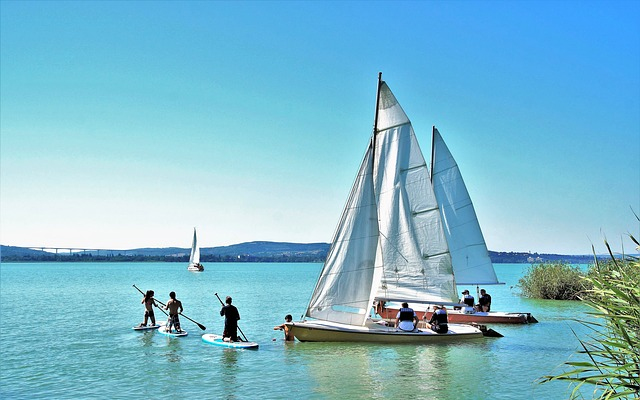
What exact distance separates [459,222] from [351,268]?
1028cm

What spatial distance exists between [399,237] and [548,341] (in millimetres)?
8080

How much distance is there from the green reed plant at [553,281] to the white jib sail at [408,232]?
24.2m

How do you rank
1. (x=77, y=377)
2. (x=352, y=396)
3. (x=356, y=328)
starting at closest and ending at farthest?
(x=352, y=396), (x=77, y=377), (x=356, y=328)

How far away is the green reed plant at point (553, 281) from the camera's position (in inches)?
1804

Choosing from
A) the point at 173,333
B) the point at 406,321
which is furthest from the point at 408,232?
the point at 173,333

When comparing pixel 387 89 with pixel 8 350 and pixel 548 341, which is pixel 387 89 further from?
pixel 8 350

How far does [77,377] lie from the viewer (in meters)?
19.4

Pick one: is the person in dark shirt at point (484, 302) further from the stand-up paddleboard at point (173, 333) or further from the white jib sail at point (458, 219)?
the stand-up paddleboard at point (173, 333)

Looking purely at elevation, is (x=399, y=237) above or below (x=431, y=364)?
above

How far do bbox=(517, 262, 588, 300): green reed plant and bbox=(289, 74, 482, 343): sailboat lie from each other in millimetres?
23970

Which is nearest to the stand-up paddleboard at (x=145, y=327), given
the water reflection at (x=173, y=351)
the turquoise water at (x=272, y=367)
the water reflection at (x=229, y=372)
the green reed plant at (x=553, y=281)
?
the turquoise water at (x=272, y=367)

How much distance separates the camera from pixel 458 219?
3186 cm

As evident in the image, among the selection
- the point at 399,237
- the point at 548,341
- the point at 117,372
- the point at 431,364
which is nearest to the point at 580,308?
the point at 548,341

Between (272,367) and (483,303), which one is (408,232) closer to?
(272,367)
